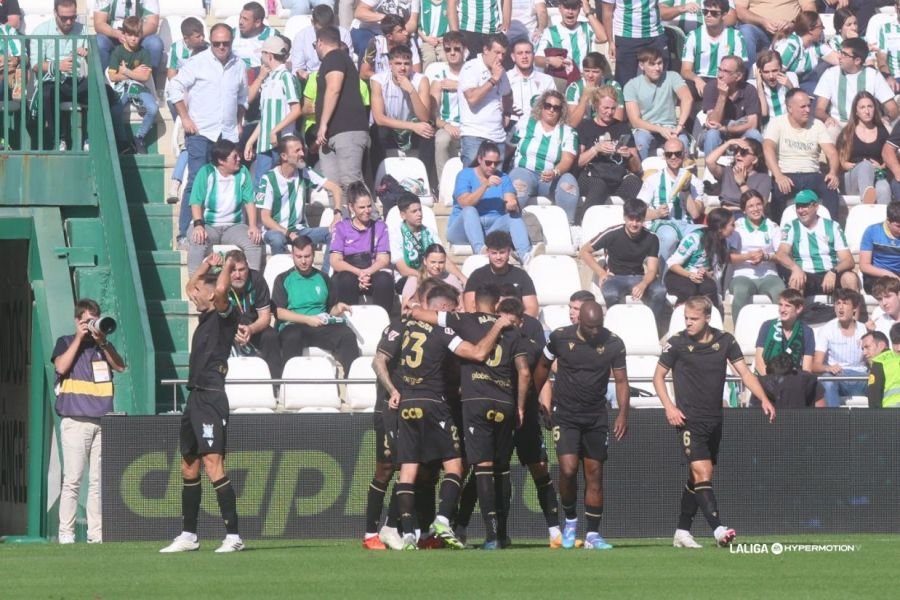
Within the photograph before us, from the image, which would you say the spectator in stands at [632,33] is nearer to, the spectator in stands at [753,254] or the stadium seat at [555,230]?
the stadium seat at [555,230]

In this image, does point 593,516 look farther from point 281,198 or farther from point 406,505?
point 281,198

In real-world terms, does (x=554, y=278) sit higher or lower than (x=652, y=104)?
lower

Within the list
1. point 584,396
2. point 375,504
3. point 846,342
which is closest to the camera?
point 584,396

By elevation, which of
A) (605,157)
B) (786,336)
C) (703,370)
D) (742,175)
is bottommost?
(786,336)

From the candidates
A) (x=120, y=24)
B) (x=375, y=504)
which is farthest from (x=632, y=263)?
(x=120, y=24)

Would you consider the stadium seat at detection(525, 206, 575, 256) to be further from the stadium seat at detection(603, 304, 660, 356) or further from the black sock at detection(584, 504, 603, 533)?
the black sock at detection(584, 504, 603, 533)

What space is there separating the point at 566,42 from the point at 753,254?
13.0 ft

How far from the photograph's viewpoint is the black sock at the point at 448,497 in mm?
12086

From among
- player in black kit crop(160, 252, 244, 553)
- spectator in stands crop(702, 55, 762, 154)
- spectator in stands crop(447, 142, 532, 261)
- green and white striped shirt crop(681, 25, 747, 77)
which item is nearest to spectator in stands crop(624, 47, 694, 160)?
spectator in stands crop(702, 55, 762, 154)

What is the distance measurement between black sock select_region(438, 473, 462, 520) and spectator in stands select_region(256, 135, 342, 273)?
5047mm

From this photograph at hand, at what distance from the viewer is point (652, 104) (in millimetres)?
18891

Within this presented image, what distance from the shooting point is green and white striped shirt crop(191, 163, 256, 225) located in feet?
54.6

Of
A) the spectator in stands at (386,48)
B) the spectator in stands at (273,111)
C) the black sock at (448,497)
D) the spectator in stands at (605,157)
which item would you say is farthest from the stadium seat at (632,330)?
the black sock at (448,497)

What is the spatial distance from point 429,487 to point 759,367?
4.29m
